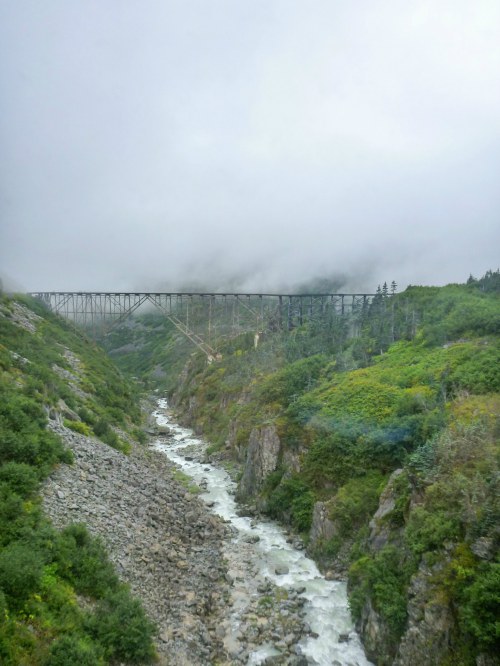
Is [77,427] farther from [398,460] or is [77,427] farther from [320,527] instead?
[398,460]

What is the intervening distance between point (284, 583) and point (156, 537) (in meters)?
5.87

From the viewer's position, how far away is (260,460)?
26844 millimetres

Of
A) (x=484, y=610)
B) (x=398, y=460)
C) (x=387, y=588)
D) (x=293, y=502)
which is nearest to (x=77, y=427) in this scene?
(x=293, y=502)

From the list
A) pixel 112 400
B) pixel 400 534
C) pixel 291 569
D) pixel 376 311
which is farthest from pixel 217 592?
pixel 376 311

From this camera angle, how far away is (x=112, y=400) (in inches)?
1590

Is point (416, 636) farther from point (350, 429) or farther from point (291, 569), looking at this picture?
point (350, 429)

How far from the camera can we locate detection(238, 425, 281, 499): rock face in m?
26.3

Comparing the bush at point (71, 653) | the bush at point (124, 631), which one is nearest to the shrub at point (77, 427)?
the bush at point (124, 631)

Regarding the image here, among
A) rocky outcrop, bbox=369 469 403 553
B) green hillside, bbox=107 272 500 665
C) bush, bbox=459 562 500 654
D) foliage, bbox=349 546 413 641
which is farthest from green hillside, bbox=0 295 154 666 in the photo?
rocky outcrop, bbox=369 469 403 553

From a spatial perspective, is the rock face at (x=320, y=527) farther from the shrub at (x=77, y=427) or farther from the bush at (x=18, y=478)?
the shrub at (x=77, y=427)

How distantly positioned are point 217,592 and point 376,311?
4322cm

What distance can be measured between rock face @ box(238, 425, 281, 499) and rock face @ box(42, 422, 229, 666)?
12.1 ft

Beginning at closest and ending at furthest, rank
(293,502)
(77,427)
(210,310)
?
1. (293,502)
2. (77,427)
3. (210,310)

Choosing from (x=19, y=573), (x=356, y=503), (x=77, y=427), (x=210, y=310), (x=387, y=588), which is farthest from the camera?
(x=210, y=310)
